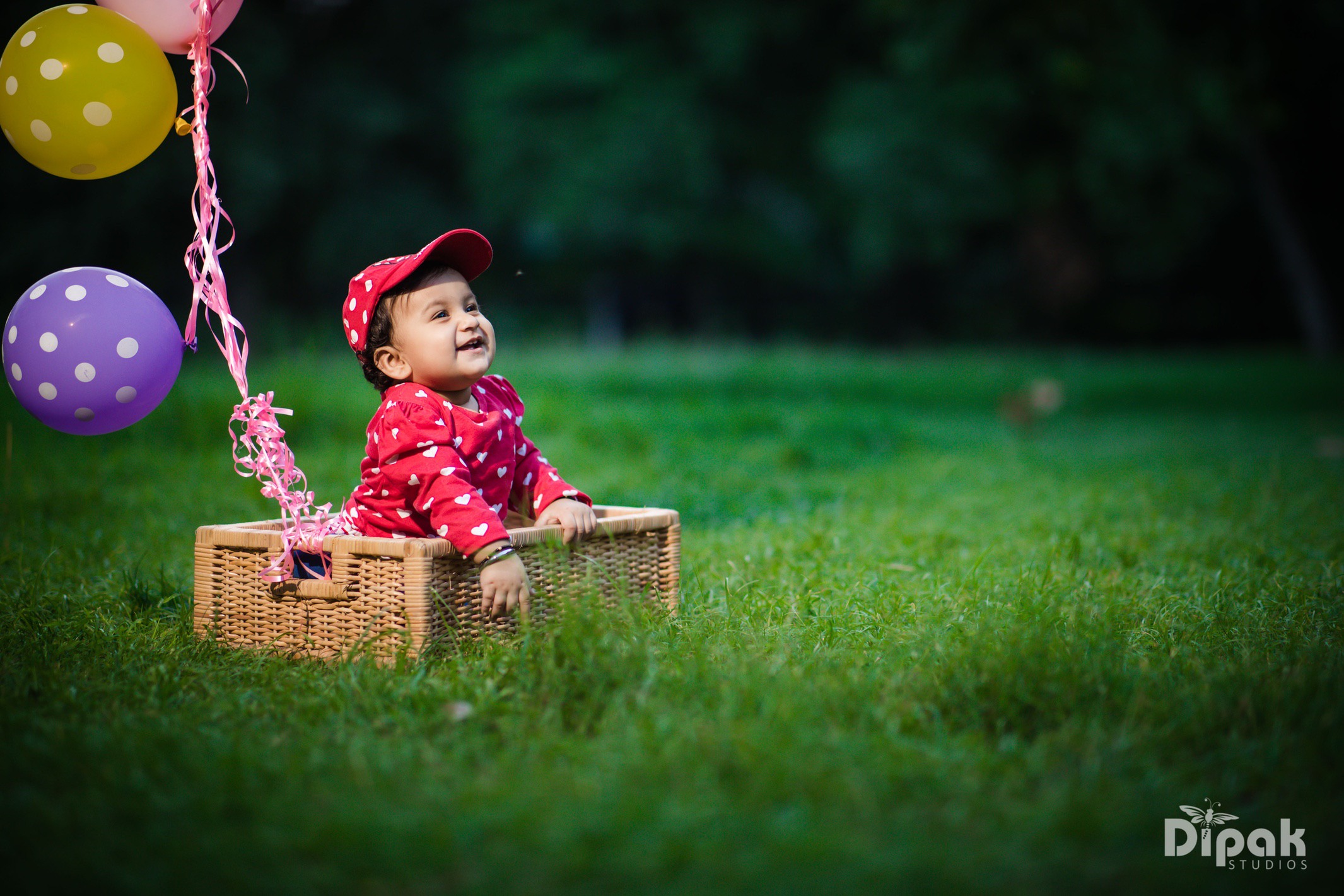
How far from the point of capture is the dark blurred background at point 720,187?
1902 centimetres

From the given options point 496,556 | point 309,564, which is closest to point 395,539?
point 496,556

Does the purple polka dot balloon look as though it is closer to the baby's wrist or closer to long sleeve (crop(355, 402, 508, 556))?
long sleeve (crop(355, 402, 508, 556))

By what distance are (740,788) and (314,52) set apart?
82.6ft

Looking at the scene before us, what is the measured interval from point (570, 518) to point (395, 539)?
0.46 metres

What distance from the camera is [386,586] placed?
247 centimetres

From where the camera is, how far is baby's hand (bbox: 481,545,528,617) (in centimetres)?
246

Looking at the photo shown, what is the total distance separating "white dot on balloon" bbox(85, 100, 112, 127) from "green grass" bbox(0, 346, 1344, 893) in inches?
49.1

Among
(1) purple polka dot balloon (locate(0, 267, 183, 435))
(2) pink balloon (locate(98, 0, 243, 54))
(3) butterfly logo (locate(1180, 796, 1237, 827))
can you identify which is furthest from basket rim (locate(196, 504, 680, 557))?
(3) butterfly logo (locate(1180, 796, 1237, 827))

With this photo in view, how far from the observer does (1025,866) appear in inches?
58.4

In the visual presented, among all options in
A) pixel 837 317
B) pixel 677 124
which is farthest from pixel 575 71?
pixel 837 317

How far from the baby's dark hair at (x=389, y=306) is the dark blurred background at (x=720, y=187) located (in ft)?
44.3

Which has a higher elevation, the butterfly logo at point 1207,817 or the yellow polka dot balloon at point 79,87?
the yellow polka dot balloon at point 79,87

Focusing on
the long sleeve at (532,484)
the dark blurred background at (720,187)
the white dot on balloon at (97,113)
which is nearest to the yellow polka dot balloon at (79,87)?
the white dot on balloon at (97,113)

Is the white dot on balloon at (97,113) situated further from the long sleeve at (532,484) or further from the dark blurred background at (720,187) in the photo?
the dark blurred background at (720,187)
